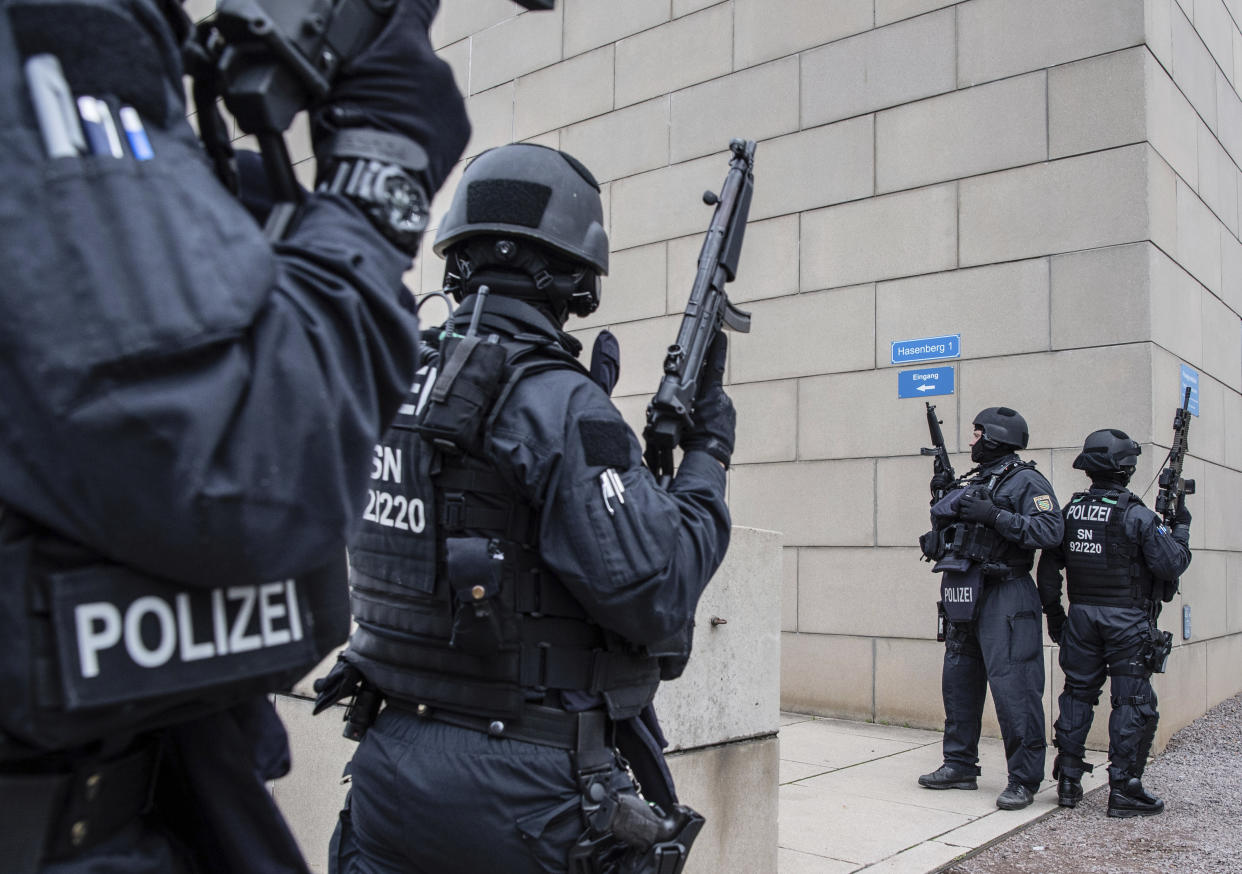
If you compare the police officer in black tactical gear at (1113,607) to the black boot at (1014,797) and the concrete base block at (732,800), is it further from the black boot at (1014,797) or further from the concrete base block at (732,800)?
the concrete base block at (732,800)

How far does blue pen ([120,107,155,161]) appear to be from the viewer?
941 millimetres

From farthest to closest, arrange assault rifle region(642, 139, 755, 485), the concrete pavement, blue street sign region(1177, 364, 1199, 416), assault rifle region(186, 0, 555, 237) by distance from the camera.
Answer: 1. blue street sign region(1177, 364, 1199, 416)
2. the concrete pavement
3. assault rifle region(642, 139, 755, 485)
4. assault rifle region(186, 0, 555, 237)

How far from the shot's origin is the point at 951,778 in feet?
19.8

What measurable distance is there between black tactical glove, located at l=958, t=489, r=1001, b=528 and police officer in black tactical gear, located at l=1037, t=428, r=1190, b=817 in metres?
0.56

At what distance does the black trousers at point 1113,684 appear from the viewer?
5867 mm

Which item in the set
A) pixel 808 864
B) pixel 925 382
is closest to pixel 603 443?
pixel 808 864

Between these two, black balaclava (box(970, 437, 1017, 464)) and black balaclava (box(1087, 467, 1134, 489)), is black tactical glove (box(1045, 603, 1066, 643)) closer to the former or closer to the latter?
black balaclava (box(1087, 467, 1134, 489))

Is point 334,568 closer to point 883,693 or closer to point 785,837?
point 785,837

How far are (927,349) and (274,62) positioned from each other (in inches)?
285

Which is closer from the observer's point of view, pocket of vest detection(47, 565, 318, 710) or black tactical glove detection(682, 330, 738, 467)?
pocket of vest detection(47, 565, 318, 710)

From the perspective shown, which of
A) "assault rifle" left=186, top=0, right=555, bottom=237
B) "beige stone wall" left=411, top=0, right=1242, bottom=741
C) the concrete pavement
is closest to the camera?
"assault rifle" left=186, top=0, right=555, bottom=237

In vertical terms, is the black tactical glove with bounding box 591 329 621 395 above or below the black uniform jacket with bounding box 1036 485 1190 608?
above

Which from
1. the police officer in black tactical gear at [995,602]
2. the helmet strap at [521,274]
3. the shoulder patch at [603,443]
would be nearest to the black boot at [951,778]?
the police officer in black tactical gear at [995,602]

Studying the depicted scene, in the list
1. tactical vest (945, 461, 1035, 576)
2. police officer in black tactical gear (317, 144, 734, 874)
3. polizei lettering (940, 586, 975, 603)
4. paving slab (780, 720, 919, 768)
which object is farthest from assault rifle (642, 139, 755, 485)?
paving slab (780, 720, 919, 768)
